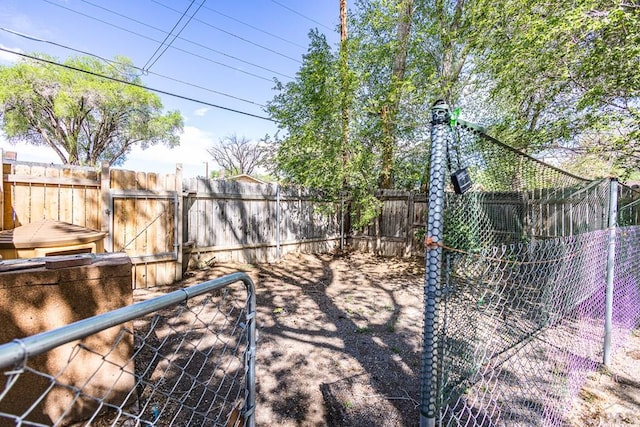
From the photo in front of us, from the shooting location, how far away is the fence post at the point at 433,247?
47.4 inches

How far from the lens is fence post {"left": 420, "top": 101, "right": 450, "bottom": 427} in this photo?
1204 millimetres

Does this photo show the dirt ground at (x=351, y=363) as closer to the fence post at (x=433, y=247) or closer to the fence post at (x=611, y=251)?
the fence post at (x=611, y=251)

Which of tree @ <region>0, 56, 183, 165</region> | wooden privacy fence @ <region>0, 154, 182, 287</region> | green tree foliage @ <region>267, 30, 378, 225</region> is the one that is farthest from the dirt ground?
tree @ <region>0, 56, 183, 165</region>

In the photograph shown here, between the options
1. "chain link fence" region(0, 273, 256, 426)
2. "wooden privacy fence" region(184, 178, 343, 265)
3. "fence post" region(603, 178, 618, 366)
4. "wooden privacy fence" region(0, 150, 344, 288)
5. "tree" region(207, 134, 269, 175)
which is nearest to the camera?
"chain link fence" region(0, 273, 256, 426)

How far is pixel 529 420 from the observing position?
2.04 metres

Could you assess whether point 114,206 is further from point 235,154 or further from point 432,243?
point 235,154

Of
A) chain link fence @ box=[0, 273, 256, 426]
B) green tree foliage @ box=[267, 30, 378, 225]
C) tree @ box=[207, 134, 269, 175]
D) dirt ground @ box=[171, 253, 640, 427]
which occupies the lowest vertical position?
dirt ground @ box=[171, 253, 640, 427]

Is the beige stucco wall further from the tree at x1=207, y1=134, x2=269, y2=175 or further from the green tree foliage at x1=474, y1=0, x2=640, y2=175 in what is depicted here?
the tree at x1=207, y1=134, x2=269, y2=175

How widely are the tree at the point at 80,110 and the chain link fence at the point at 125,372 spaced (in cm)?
1828

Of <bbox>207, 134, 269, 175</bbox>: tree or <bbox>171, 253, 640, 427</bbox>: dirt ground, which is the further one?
<bbox>207, 134, 269, 175</bbox>: tree

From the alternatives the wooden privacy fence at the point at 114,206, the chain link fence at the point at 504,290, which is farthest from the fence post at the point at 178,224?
the chain link fence at the point at 504,290

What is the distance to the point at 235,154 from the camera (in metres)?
31.0

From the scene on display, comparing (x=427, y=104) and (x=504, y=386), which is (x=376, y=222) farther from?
(x=504, y=386)

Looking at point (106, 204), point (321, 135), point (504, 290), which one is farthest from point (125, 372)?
point (321, 135)
